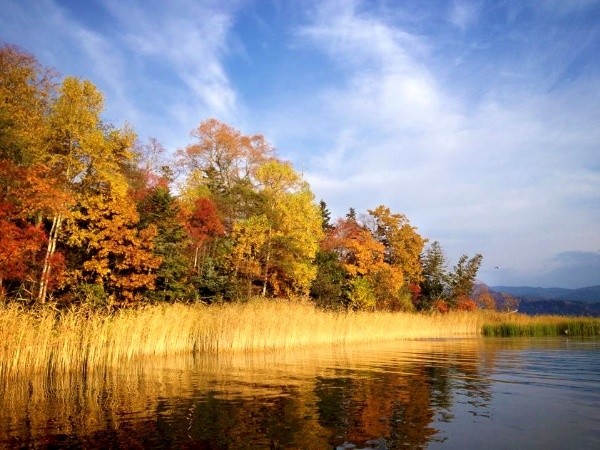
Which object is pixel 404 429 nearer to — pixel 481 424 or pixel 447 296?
pixel 481 424

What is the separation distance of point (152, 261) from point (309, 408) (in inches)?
769

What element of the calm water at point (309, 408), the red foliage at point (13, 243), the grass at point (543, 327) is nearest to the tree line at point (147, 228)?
the red foliage at point (13, 243)

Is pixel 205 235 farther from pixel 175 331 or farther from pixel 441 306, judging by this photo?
pixel 441 306

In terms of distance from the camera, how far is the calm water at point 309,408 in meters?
6.88

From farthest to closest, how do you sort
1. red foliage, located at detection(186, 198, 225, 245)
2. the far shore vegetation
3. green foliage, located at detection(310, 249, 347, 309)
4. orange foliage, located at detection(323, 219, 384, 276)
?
1. orange foliage, located at detection(323, 219, 384, 276)
2. green foliage, located at detection(310, 249, 347, 309)
3. red foliage, located at detection(186, 198, 225, 245)
4. the far shore vegetation

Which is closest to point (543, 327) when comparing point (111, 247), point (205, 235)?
point (205, 235)

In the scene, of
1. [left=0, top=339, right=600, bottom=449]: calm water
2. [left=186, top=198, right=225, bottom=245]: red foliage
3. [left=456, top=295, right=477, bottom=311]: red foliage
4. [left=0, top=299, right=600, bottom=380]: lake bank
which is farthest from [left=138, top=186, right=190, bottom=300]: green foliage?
[left=456, top=295, right=477, bottom=311]: red foliage

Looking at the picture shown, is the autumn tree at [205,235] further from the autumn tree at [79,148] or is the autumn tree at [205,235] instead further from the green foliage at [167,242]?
the autumn tree at [79,148]

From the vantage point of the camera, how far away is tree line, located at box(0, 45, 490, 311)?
72.3ft

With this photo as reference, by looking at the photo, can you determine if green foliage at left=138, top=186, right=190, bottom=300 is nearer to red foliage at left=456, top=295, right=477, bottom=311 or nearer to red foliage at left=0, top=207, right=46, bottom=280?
red foliage at left=0, top=207, right=46, bottom=280

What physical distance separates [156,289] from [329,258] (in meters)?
18.2

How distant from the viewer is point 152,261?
26.6 meters

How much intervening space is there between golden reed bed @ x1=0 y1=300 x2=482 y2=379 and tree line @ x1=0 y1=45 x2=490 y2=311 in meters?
1.32

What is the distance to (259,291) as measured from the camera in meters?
38.7
